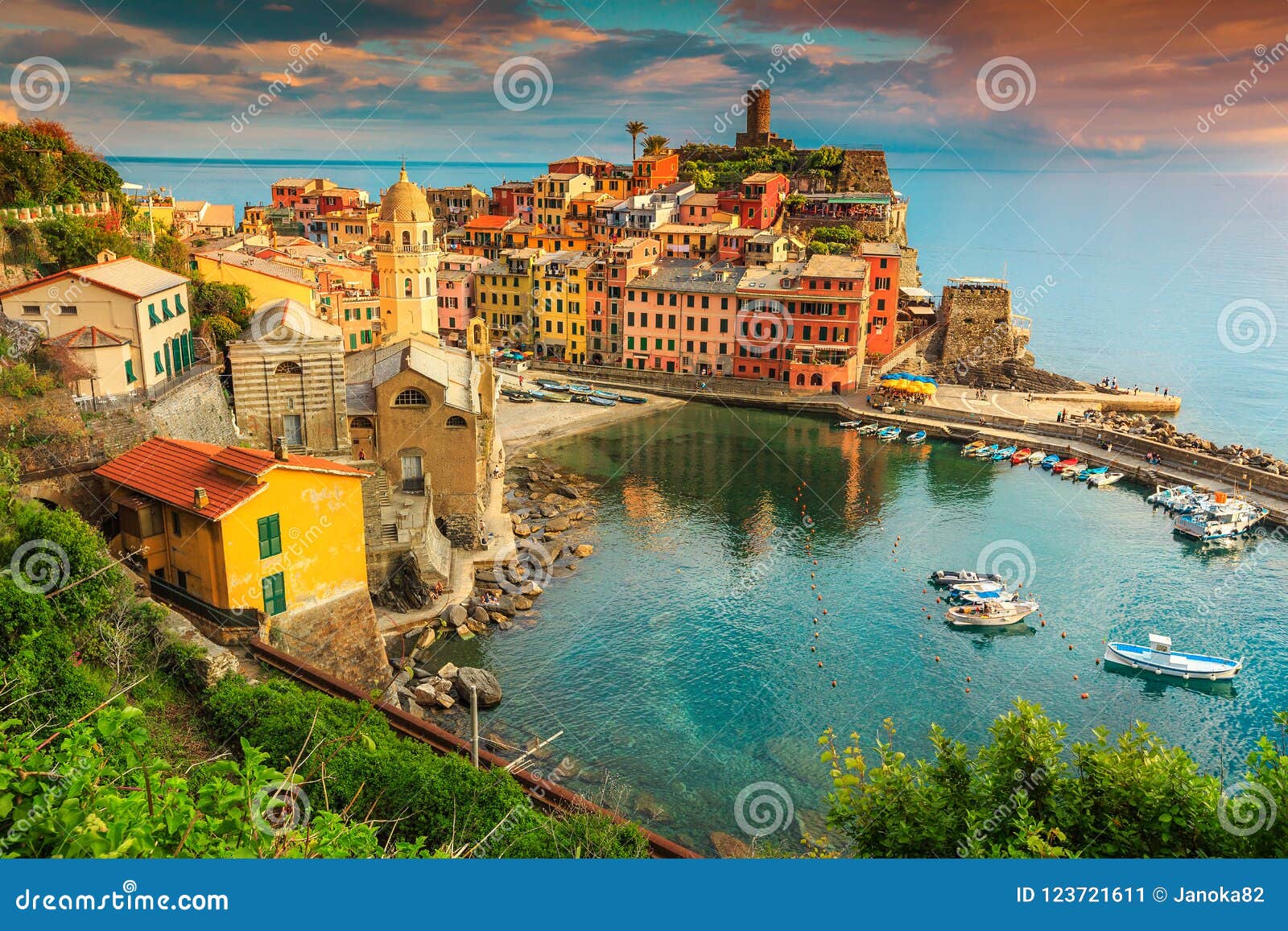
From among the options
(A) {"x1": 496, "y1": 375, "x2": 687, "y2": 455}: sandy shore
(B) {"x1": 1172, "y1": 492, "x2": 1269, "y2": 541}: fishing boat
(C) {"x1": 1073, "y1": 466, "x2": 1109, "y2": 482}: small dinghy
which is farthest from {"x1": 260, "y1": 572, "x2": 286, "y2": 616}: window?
(C) {"x1": 1073, "y1": 466, "x2": 1109, "y2": 482}: small dinghy

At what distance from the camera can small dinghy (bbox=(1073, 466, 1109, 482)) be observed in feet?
109

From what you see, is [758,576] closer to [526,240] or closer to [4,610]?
[4,610]

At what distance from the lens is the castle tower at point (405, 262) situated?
2747cm

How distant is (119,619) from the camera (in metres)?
11.2

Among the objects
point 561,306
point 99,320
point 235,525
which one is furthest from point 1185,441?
point 99,320

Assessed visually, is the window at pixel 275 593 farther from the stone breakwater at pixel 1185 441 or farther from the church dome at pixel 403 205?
the stone breakwater at pixel 1185 441

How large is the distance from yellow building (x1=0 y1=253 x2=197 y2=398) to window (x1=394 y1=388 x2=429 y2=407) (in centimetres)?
543

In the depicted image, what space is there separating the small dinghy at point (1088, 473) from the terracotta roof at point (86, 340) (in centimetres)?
3045

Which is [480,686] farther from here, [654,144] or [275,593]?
[654,144]

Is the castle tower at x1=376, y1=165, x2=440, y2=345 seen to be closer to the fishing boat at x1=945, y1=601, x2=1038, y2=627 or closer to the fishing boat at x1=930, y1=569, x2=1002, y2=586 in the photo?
the fishing boat at x1=930, y1=569, x2=1002, y2=586

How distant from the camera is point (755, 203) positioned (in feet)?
178

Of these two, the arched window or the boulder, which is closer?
the boulder

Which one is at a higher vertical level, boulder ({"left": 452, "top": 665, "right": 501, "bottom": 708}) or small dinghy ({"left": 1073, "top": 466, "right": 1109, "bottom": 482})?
small dinghy ({"left": 1073, "top": 466, "right": 1109, "bottom": 482})

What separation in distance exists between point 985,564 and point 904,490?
7.15 m
